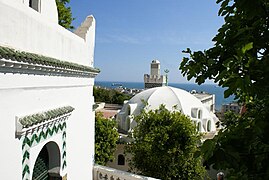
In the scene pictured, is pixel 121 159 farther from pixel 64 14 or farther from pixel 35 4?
pixel 35 4

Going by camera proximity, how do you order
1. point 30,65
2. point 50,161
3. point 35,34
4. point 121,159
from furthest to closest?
point 121,159 → point 50,161 → point 35,34 → point 30,65

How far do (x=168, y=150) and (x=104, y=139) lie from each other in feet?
19.1

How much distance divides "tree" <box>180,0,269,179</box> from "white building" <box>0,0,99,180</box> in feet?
7.08

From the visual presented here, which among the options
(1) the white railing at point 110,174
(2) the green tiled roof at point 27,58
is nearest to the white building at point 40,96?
(2) the green tiled roof at point 27,58

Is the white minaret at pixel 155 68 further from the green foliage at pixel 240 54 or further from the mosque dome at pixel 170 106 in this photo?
the green foliage at pixel 240 54

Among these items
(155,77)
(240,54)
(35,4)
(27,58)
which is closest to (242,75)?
(240,54)

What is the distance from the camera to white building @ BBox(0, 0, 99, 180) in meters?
3.38

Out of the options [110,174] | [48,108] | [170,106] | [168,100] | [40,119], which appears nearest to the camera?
[40,119]

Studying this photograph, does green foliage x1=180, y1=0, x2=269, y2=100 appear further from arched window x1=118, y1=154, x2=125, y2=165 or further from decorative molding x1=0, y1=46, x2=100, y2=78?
arched window x1=118, y1=154, x2=125, y2=165

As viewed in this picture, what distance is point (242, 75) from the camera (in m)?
2.18

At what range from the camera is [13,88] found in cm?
345

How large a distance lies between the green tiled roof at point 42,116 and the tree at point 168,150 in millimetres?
8196

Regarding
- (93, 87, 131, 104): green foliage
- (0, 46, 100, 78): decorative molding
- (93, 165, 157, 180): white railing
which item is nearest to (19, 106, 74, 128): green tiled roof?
(0, 46, 100, 78): decorative molding

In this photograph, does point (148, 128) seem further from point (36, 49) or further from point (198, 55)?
point (198, 55)
